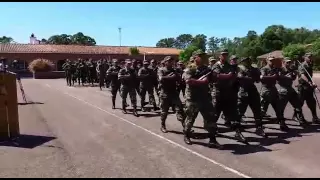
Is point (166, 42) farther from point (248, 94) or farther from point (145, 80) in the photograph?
point (248, 94)

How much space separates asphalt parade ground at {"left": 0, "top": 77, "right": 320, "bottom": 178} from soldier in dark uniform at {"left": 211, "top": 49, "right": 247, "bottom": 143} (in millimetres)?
473

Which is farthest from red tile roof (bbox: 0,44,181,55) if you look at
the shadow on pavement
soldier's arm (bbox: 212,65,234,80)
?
soldier's arm (bbox: 212,65,234,80)

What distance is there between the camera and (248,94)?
9547 mm

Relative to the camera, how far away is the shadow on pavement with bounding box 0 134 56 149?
356 inches

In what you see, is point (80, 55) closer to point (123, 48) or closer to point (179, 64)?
point (123, 48)

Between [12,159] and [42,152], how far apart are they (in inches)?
27.1

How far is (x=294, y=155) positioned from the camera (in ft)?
24.5

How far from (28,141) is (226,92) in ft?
15.3

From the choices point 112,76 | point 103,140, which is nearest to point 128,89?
point 112,76

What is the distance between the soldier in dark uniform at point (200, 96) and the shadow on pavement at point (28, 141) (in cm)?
344

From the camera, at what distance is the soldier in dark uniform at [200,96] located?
835 cm

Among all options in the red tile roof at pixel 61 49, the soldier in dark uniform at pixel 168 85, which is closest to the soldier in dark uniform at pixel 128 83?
the soldier in dark uniform at pixel 168 85

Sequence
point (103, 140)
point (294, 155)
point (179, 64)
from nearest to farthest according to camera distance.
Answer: point (294, 155), point (103, 140), point (179, 64)

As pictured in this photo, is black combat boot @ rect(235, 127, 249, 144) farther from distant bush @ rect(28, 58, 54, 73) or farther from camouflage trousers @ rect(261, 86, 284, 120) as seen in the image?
Result: distant bush @ rect(28, 58, 54, 73)
